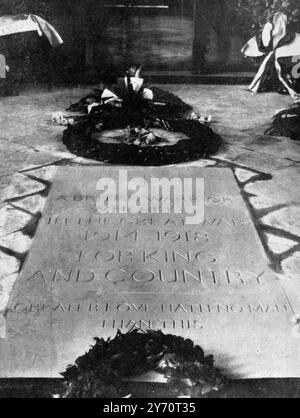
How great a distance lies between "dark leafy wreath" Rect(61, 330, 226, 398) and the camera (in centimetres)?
188

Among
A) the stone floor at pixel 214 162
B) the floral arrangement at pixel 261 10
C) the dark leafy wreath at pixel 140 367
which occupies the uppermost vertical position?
the floral arrangement at pixel 261 10

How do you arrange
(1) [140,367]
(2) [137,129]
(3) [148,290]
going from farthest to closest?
(2) [137,129] < (3) [148,290] < (1) [140,367]

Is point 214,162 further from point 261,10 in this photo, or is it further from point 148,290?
point 261,10

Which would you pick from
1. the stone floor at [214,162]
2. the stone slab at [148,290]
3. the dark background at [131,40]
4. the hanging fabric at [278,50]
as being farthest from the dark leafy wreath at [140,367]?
the dark background at [131,40]

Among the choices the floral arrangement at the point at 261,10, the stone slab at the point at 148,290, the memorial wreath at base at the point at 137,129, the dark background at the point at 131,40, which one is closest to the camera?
the stone slab at the point at 148,290

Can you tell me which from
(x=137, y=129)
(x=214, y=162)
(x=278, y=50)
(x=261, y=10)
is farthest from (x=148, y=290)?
(x=261, y=10)

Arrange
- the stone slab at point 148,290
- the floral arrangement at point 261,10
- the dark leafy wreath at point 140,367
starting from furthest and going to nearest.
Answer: the floral arrangement at point 261,10 < the stone slab at point 148,290 < the dark leafy wreath at point 140,367

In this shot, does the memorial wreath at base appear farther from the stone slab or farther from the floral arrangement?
the floral arrangement

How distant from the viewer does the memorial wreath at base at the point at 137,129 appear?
12.7ft

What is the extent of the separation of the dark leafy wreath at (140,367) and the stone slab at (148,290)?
7cm

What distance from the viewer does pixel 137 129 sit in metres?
4.26

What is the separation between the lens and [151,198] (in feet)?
10.5

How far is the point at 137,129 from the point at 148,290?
2.15 meters

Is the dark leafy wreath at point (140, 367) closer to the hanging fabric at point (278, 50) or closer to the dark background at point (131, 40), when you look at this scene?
the hanging fabric at point (278, 50)
